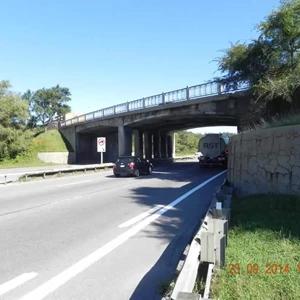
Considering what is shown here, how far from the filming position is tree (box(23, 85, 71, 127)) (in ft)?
419

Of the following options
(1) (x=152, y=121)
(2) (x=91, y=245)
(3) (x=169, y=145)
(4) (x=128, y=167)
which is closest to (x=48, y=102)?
(3) (x=169, y=145)

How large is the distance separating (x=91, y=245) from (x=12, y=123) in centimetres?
6211

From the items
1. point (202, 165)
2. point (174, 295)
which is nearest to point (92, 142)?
point (202, 165)

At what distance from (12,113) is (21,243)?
60845 mm

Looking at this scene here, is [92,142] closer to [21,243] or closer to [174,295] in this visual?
[21,243]

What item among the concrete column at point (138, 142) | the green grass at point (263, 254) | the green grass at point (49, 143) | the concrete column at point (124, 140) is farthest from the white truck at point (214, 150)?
the green grass at point (263, 254)

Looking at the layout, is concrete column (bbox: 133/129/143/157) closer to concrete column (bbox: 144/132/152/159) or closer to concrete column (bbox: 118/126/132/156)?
concrete column (bbox: 144/132/152/159)

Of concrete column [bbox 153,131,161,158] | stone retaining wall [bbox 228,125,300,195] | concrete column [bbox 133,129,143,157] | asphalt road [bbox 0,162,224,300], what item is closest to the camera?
asphalt road [bbox 0,162,224,300]

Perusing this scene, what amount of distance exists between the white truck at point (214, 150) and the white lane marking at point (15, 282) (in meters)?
38.3

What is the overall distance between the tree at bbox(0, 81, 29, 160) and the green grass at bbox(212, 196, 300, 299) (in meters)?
59.0

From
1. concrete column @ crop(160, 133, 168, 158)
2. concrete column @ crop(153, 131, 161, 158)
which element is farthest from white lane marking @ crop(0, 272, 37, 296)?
concrete column @ crop(160, 133, 168, 158)
